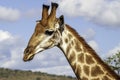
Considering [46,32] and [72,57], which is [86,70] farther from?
[46,32]

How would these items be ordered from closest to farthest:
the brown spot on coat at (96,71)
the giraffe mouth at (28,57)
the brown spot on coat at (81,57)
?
1. the giraffe mouth at (28,57)
2. the brown spot on coat at (96,71)
3. the brown spot on coat at (81,57)

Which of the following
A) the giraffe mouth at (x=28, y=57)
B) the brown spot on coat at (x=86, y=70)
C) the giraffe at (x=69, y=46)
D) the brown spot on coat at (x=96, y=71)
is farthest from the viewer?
the brown spot on coat at (x=86, y=70)

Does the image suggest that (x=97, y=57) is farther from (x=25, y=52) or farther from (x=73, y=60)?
(x=25, y=52)

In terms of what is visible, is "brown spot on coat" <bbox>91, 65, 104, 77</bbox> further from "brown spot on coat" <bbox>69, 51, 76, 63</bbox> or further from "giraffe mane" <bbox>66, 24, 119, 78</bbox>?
"brown spot on coat" <bbox>69, 51, 76, 63</bbox>

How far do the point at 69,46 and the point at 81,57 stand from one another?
Answer: 1.86 ft

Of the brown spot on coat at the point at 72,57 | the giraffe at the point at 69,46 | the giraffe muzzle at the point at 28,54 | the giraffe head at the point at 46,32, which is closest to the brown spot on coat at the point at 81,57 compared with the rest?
the giraffe at the point at 69,46

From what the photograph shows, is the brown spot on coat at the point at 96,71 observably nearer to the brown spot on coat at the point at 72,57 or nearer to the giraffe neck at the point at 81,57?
the giraffe neck at the point at 81,57

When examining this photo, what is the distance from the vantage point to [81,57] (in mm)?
16484

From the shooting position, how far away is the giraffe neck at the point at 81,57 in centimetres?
1616

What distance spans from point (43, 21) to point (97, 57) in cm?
222

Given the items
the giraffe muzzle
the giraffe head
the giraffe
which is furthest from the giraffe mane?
the giraffe muzzle

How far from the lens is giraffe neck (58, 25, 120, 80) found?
1616 centimetres

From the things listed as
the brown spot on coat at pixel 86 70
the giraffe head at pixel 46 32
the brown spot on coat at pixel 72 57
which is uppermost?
the giraffe head at pixel 46 32

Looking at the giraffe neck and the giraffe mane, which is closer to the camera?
the giraffe mane
